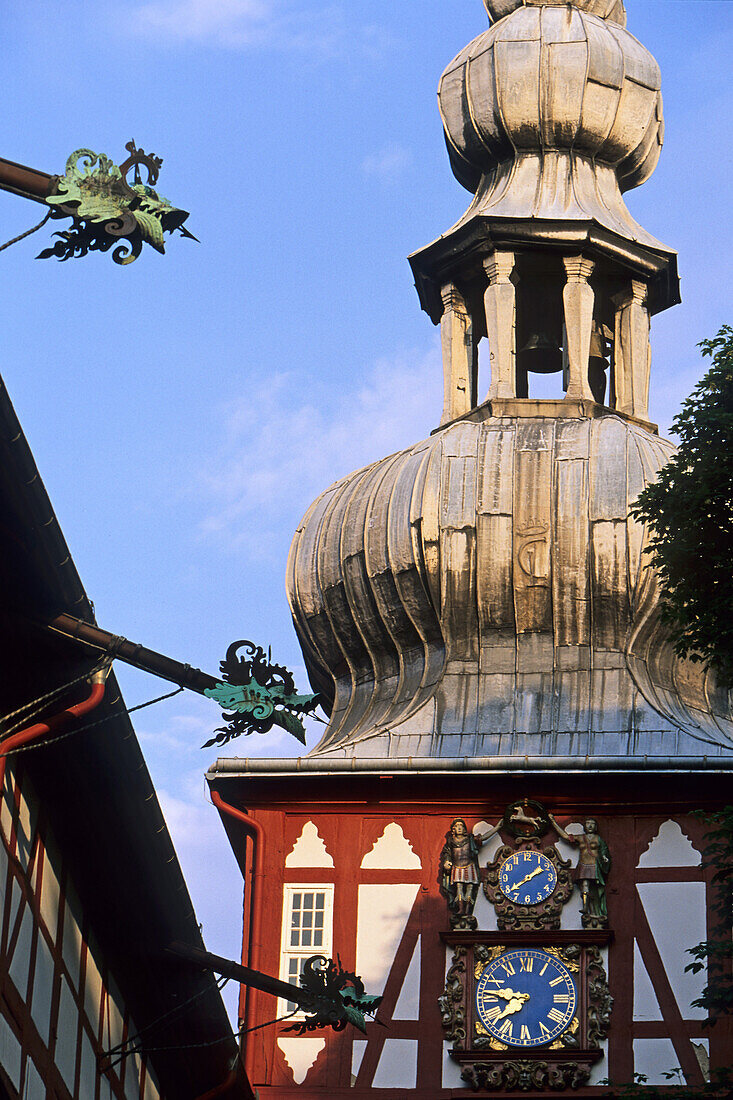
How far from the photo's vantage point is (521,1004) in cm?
3192

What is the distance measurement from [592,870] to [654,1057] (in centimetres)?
212

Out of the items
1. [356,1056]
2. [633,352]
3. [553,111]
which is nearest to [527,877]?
[356,1056]

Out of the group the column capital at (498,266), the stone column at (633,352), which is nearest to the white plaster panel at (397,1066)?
the stone column at (633,352)

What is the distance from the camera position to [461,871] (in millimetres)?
32781

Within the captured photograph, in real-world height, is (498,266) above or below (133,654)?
above

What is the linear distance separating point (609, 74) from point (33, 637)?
81.3ft

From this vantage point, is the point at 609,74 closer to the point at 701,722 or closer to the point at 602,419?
the point at 602,419

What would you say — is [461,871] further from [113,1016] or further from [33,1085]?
[33,1085]

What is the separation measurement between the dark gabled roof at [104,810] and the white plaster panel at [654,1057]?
280 inches

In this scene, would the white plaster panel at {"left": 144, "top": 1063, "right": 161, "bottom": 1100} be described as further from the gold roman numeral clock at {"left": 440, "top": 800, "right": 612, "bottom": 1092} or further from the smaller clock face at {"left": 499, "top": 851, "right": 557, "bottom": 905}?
the smaller clock face at {"left": 499, "top": 851, "right": 557, "bottom": 905}

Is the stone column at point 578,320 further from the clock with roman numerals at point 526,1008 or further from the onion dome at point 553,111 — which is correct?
the clock with roman numerals at point 526,1008

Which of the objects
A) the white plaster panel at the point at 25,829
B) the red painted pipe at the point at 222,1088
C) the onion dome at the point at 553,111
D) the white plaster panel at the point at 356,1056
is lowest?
the red painted pipe at the point at 222,1088

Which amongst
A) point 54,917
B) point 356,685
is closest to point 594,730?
point 356,685

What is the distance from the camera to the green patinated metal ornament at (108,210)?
1503 cm
